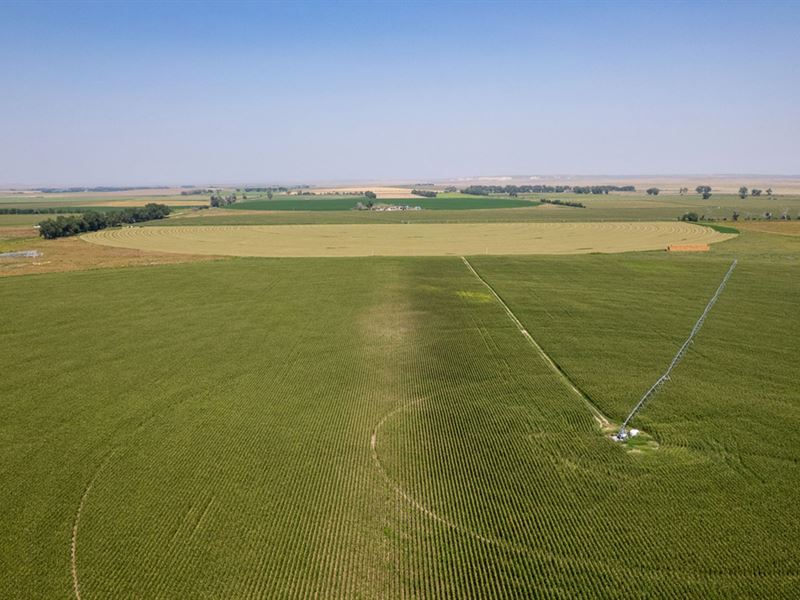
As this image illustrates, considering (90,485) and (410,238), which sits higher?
(410,238)

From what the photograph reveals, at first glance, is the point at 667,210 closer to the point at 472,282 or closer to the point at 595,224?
the point at 595,224

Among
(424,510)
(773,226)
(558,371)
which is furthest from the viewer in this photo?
(773,226)

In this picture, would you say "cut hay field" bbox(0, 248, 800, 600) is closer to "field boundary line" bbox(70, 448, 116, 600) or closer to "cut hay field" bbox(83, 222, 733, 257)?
"field boundary line" bbox(70, 448, 116, 600)

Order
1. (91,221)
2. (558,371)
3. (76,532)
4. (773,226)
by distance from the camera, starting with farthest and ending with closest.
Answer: (91,221) < (773,226) < (558,371) < (76,532)

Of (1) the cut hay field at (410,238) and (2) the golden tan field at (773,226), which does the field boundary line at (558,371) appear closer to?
(1) the cut hay field at (410,238)

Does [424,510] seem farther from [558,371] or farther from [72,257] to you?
[72,257]

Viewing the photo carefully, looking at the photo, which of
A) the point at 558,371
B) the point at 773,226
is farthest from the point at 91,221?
the point at 773,226

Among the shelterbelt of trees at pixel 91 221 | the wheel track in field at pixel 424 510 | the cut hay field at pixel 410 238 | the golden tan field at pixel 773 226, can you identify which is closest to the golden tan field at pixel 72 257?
the cut hay field at pixel 410 238

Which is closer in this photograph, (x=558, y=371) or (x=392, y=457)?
(x=392, y=457)

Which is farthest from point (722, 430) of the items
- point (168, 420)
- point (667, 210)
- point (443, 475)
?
point (667, 210)
